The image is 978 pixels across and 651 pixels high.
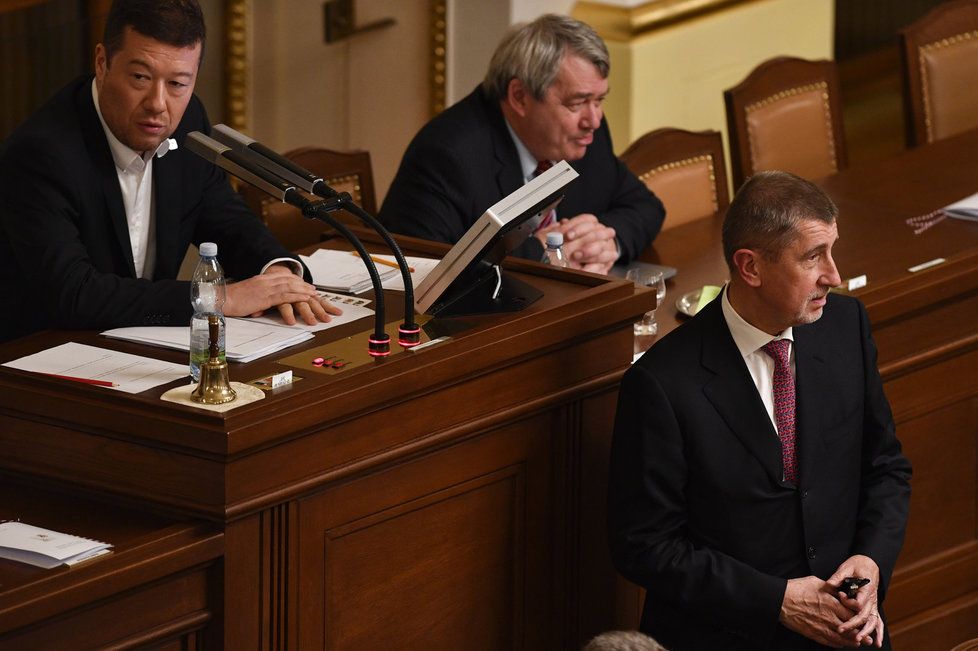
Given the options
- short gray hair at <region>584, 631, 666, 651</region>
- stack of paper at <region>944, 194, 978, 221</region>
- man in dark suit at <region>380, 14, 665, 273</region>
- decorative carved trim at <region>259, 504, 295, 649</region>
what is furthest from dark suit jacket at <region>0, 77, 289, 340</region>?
stack of paper at <region>944, 194, 978, 221</region>

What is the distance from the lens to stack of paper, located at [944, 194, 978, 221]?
455cm

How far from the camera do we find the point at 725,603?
9.77ft

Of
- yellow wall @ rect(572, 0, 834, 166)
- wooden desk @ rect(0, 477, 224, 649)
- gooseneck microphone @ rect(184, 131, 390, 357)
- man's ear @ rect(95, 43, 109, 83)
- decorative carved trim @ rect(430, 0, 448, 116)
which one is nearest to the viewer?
wooden desk @ rect(0, 477, 224, 649)

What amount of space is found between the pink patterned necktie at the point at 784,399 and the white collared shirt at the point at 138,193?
1.28 metres

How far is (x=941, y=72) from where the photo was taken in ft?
19.1

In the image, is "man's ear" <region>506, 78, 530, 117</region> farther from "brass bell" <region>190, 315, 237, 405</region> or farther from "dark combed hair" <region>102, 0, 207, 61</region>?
"brass bell" <region>190, 315, 237, 405</region>

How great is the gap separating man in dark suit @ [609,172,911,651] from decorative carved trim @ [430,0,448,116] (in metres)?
3.44

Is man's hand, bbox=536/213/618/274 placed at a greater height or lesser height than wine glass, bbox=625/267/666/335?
greater

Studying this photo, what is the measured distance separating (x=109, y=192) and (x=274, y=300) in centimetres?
42

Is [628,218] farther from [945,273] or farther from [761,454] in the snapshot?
[761,454]

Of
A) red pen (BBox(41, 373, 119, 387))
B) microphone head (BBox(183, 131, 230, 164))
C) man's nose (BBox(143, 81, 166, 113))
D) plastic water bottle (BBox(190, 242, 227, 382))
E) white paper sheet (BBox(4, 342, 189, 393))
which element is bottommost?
white paper sheet (BBox(4, 342, 189, 393))

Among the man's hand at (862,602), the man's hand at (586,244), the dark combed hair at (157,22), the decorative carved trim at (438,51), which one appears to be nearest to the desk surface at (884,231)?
the man's hand at (586,244)

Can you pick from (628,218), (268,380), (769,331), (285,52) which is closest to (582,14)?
(285,52)

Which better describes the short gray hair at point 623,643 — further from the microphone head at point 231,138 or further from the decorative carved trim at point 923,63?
the decorative carved trim at point 923,63
